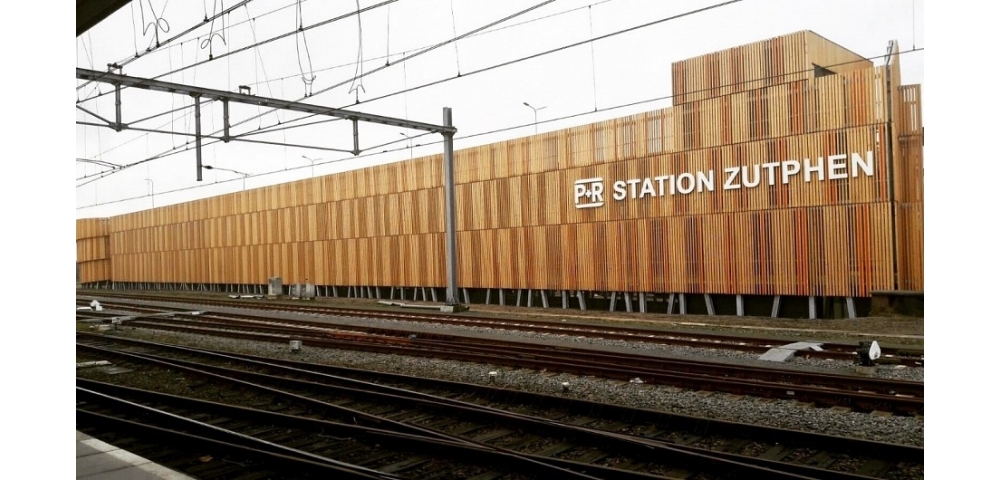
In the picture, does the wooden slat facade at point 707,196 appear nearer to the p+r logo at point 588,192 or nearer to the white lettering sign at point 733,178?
the white lettering sign at point 733,178

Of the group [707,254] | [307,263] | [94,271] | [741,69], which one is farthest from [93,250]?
[741,69]

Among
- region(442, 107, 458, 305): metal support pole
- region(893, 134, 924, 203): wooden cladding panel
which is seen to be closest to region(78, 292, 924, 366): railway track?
region(442, 107, 458, 305): metal support pole

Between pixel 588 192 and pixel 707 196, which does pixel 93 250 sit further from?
pixel 707 196

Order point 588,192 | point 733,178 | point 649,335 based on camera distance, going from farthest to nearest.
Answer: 1. point 588,192
2. point 733,178
3. point 649,335

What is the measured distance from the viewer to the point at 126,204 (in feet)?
125

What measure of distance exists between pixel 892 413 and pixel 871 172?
10.4 m

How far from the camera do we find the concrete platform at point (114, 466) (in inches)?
201

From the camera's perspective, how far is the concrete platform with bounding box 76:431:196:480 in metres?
5.10

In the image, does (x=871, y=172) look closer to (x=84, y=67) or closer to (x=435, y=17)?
(x=435, y=17)

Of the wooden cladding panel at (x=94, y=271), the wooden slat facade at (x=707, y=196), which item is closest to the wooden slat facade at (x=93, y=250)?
the wooden cladding panel at (x=94, y=271)

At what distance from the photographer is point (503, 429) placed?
679cm

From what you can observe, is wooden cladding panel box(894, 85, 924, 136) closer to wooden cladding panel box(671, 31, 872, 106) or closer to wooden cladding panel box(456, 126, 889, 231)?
wooden cladding panel box(456, 126, 889, 231)

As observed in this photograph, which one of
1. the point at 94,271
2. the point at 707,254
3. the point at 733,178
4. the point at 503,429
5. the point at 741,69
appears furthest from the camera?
the point at 94,271

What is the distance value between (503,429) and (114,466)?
11.2 feet
